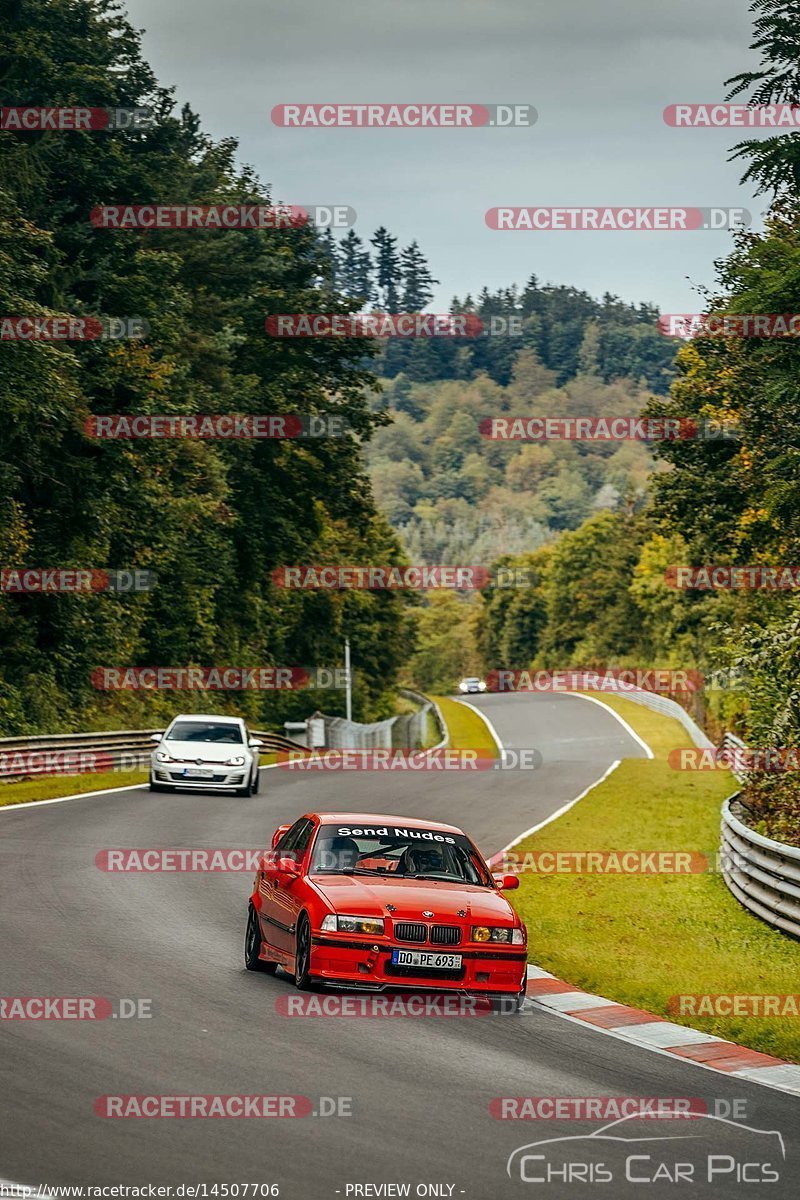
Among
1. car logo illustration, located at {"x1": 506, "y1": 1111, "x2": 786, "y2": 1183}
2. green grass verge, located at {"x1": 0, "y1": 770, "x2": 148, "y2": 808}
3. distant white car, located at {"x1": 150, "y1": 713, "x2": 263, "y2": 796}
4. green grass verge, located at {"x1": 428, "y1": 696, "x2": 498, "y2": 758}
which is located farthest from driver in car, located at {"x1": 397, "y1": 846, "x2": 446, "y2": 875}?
green grass verge, located at {"x1": 428, "y1": 696, "x2": 498, "y2": 758}

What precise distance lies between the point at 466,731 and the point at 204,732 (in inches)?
1664

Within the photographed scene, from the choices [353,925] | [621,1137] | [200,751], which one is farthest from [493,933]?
[200,751]

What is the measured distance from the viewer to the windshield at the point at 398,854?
43.0 ft

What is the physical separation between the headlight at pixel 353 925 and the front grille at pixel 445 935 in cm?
39

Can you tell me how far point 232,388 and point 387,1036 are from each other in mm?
46110

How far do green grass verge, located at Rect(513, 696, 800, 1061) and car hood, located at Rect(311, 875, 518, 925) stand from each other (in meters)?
1.53

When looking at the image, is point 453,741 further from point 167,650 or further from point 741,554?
point 741,554

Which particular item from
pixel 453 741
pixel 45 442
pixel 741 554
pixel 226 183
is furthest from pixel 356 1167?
pixel 453 741

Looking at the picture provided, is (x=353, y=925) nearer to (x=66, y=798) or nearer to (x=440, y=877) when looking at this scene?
(x=440, y=877)

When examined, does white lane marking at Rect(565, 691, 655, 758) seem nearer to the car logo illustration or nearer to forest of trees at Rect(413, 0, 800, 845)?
forest of trees at Rect(413, 0, 800, 845)

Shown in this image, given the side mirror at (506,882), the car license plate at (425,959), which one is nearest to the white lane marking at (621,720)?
the side mirror at (506,882)

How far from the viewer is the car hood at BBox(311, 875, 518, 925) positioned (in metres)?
12.0

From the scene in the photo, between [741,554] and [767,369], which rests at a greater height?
[767,369]

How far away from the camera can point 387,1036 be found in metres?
10.8
